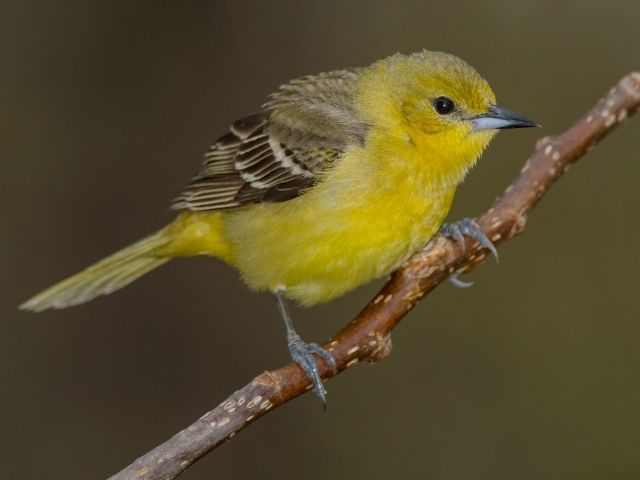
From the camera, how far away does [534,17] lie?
8.05 metres

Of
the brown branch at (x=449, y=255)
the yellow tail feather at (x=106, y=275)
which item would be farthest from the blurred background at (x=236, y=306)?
the brown branch at (x=449, y=255)

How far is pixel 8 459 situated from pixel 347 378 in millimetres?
2385

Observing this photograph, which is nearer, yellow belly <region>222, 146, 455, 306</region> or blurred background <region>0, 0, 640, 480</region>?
yellow belly <region>222, 146, 455, 306</region>

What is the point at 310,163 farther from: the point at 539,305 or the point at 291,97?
the point at 539,305

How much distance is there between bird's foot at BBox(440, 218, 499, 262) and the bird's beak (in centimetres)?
44

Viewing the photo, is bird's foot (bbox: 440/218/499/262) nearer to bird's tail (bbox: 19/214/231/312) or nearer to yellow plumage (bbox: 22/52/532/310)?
yellow plumage (bbox: 22/52/532/310)

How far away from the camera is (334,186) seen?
191 inches

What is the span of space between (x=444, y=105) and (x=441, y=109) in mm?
24

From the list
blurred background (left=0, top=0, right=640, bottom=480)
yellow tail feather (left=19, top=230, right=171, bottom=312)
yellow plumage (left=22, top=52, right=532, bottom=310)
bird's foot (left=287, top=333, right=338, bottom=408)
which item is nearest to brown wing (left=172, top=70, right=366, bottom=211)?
yellow plumage (left=22, top=52, right=532, bottom=310)

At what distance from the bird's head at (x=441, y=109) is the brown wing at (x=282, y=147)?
18 centimetres

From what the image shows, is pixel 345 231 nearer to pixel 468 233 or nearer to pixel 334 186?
pixel 334 186

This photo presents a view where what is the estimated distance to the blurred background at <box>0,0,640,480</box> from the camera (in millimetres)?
7141

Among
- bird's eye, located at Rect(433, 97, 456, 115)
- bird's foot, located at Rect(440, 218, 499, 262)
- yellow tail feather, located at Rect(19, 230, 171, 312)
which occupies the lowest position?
bird's foot, located at Rect(440, 218, 499, 262)

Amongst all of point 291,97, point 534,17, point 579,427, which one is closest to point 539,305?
point 579,427
